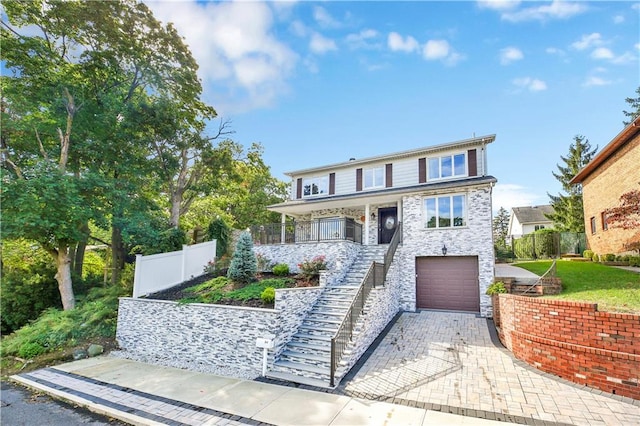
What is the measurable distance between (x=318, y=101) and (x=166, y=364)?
11822 millimetres

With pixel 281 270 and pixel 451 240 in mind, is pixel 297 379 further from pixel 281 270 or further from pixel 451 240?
pixel 451 240

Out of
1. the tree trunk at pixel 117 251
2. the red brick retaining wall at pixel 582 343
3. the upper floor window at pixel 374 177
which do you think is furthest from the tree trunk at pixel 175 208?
the red brick retaining wall at pixel 582 343

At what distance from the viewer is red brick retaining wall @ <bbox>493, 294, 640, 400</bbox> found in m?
5.31

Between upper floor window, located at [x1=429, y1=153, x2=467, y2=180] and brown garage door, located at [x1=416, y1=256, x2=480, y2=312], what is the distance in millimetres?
4186

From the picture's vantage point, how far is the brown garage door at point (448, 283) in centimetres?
1179

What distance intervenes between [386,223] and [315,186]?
5155 mm

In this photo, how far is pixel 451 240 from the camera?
12227 millimetres

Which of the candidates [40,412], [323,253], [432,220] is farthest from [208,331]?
[432,220]

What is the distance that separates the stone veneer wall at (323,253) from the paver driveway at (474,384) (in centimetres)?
321

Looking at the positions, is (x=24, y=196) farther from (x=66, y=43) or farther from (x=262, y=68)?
(x=262, y=68)

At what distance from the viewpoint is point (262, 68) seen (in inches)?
439

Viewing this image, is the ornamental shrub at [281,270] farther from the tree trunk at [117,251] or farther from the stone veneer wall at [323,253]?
the tree trunk at [117,251]

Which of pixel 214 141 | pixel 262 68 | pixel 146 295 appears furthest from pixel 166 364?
pixel 214 141

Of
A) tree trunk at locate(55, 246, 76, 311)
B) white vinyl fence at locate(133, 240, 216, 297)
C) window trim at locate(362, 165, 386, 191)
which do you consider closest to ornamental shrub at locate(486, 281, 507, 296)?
window trim at locate(362, 165, 386, 191)
